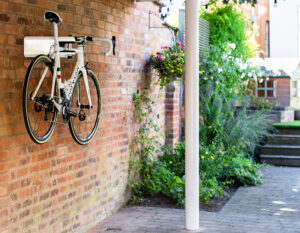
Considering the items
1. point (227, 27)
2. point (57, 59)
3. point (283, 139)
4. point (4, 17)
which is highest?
point (227, 27)

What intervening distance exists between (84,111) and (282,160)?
5.87 metres

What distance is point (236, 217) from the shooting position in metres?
6.11

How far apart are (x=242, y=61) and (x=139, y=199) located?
5024 millimetres

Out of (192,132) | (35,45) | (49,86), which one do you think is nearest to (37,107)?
(49,86)

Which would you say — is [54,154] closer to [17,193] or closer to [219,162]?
[17,193]

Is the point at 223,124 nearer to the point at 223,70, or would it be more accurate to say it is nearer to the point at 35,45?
the point at 223,70

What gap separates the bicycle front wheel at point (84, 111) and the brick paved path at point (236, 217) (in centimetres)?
105

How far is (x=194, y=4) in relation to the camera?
541cm

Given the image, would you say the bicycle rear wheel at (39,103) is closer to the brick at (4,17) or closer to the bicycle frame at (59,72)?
the bicycle frame at (59,72)

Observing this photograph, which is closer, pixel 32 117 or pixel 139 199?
pixel 32 117

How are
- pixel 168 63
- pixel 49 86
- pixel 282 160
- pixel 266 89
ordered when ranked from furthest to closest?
pixel 266 89 → pixel 282 160 → pixel 168 63 → pixel 49 86

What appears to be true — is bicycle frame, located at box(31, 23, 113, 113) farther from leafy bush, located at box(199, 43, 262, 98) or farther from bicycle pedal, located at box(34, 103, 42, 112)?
leafy bush, located at box(199, 43, 262, 98)

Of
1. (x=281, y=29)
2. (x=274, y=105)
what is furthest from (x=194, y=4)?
(x=281, y=29)

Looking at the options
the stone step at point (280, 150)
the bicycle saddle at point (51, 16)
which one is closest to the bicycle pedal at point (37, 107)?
the bicycle saddle at point (51, 16)
